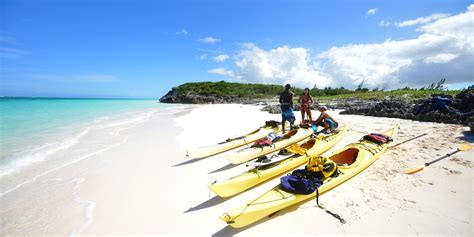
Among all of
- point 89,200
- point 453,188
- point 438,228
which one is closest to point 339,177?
point 438,228

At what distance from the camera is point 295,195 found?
12.1 feet

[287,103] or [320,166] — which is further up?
[287,103]

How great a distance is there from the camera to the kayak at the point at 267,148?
5.66 metres

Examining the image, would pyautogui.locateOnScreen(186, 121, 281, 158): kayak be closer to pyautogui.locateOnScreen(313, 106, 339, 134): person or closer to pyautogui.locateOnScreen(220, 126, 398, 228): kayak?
pyautogui.locateOnScreen(313, 106, 339, 134): person

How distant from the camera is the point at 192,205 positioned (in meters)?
4.02

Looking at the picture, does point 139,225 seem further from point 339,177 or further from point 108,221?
point 339,177

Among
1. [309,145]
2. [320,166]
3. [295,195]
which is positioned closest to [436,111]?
[309,145]

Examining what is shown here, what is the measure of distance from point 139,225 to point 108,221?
0.59 m

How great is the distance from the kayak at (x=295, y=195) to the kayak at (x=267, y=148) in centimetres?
181

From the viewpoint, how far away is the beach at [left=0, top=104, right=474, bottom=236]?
3350 millimetres

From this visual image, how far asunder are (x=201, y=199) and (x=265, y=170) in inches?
56.4

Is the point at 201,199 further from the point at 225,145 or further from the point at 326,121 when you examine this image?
the point at 326,121

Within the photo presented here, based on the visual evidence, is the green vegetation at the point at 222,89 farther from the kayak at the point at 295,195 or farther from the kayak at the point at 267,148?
the kayak at the point at 295,195

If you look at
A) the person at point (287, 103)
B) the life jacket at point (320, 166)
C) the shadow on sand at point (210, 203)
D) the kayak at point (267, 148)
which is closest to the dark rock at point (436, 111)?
the kayak at point (267, 148)
